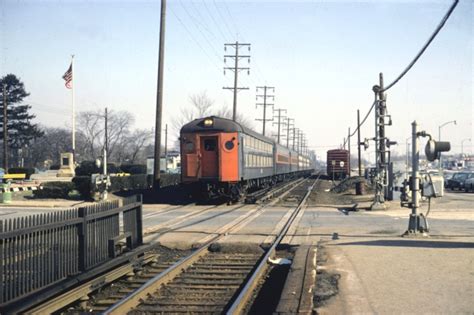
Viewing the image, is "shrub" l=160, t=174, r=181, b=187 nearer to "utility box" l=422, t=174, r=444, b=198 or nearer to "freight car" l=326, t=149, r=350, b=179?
"freight car" l=326, t=149, r=350, b=179

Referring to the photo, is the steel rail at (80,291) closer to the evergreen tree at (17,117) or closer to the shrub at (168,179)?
the shrub at (168,179)

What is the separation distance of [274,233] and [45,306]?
8998 millimetres

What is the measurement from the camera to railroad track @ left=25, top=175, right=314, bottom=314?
22.8 feet

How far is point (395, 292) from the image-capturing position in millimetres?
7332

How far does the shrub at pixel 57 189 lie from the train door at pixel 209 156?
28.7ft

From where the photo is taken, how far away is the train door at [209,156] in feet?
77.2

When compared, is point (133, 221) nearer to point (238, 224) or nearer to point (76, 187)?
point (238, 224)

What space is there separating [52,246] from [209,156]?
54.5 ft

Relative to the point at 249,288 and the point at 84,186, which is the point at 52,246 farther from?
the point at 84,186

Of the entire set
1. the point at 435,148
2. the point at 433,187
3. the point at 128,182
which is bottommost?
the point at 128,182

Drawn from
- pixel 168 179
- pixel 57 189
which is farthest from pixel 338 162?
pixel 57 189

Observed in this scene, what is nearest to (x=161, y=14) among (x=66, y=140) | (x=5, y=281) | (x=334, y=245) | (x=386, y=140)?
(x=386, y=140)

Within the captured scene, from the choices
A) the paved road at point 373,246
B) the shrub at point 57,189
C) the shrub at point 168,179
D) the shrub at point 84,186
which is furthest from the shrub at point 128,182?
the paved road at point 373,246

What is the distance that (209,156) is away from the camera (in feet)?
77.7
